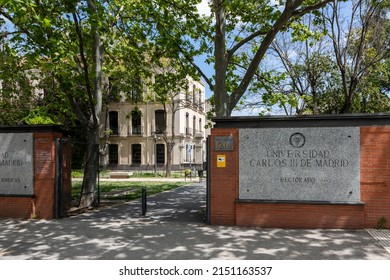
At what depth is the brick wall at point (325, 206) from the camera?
341 inches

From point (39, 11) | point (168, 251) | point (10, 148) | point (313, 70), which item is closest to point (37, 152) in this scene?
point (10, 148)

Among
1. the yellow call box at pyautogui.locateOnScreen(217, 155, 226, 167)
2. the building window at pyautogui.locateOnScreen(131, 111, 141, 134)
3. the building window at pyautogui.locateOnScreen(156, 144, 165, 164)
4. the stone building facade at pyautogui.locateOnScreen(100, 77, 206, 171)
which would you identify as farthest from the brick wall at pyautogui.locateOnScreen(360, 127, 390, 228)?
the building window at pyautogui.locateOnScreen(131, 111, 141, 134)

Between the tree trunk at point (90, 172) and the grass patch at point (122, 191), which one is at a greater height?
the tree trunk at point (90, 172)

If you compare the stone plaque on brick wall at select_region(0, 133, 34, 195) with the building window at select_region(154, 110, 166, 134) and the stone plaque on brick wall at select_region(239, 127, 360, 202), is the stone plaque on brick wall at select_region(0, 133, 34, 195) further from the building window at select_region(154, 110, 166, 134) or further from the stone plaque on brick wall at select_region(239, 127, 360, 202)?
the building window at select_region(154, 110, 166, 134)

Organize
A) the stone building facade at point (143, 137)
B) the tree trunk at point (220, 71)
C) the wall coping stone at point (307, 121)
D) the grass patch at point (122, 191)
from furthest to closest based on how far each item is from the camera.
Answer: the stone building facade at point (143, 137) → the grass patch at point (122, 191) → the tree trunk at point (220, 71) → the wall coping stone at point (307, 121)

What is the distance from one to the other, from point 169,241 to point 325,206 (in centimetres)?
393

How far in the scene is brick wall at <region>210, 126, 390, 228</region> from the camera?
8.66 m

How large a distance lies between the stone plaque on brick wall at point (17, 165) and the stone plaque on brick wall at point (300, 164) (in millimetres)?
6092

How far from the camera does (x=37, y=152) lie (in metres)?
10.5

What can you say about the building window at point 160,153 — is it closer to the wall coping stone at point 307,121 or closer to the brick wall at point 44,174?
the brick wall at point 44,174

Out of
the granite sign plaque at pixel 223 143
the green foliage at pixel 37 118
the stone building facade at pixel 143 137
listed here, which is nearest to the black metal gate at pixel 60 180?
the granite sign plaque at pixel 223 143

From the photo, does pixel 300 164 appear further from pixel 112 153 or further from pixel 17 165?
pixel 112 153

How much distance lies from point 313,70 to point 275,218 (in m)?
14.4
